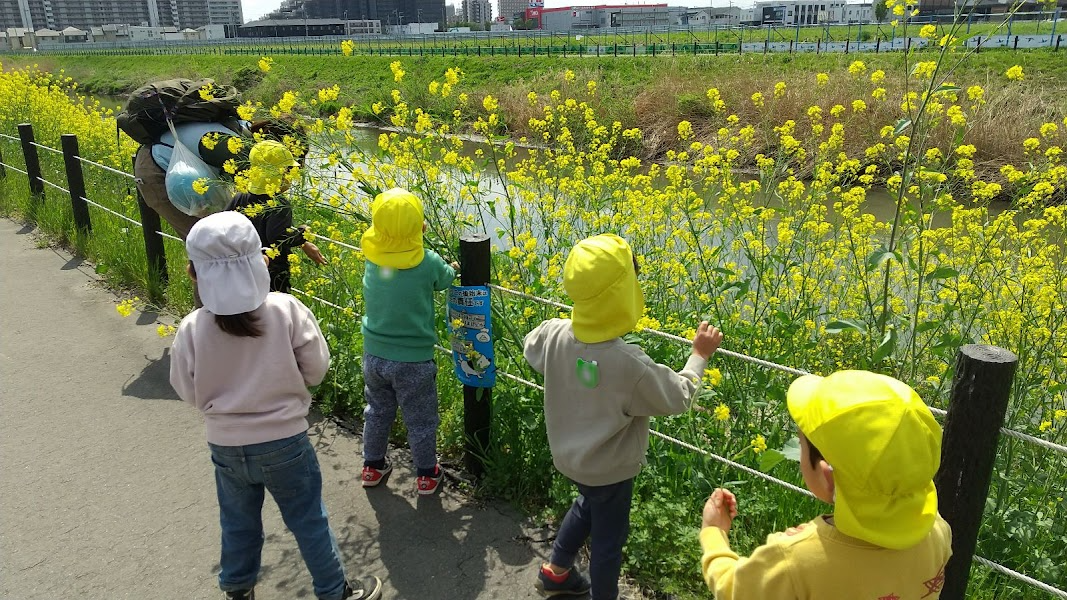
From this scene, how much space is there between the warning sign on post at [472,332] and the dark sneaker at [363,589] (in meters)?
0.90

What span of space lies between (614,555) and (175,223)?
349 centimetres

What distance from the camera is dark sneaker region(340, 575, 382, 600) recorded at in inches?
105

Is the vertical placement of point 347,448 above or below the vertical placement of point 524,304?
below

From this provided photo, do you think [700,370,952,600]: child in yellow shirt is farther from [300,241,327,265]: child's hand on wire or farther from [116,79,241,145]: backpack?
[116,79,241,145]: backpack

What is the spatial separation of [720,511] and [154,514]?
97.0 inches

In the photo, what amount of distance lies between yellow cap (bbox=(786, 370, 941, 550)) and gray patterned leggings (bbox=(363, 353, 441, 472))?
1.93 meters

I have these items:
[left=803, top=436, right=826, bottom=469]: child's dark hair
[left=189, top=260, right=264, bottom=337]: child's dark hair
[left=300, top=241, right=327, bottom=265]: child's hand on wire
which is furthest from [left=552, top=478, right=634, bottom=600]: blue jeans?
[left=300, top=241, right=327, bottom=265]: child's hand on wire

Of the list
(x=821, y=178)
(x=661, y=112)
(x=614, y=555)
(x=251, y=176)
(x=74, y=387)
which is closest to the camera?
(x=614, y=555)

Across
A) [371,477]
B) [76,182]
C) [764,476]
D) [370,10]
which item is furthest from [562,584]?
[370,10]

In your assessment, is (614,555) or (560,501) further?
(560,501)

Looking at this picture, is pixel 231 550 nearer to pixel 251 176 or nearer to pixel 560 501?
pixel 560 501

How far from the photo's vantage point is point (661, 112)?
55.0 ft

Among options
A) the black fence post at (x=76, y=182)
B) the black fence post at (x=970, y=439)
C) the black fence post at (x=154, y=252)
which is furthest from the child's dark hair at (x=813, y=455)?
the black fence post at (x=76, y=182)

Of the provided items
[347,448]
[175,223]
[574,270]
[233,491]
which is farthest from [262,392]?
[175,223]
